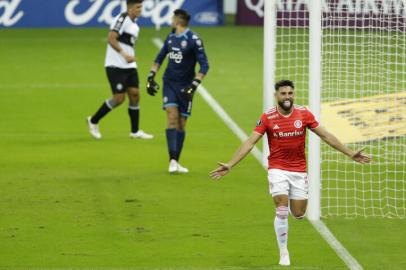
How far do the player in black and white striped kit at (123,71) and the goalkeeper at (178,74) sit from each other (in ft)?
8.32

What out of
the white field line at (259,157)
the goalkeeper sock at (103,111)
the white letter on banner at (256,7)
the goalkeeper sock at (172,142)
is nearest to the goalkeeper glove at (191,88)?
the goalkeeper sock at (172,142)

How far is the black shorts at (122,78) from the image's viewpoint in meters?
20.1

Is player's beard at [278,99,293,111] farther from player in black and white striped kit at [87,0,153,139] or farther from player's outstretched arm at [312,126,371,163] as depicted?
player in black and white striped kit at [87,0,153,139]

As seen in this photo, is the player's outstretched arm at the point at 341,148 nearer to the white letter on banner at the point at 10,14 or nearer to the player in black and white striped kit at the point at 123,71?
the player in black and white striped kit at the point at 123,71

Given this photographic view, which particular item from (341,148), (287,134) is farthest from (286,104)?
(341,148)

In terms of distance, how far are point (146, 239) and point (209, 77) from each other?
14.8m

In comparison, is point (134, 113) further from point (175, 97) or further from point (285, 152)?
point (285, 152)

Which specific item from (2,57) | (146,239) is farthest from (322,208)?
(2,57)

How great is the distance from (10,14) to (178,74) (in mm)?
19333

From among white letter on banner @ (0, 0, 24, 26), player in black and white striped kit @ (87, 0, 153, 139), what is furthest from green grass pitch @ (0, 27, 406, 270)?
white letter on banner @ (0, 0, 24, 26)

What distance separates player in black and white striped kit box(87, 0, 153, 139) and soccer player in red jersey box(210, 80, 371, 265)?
7698 millimetres

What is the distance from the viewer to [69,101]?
80.8 feet

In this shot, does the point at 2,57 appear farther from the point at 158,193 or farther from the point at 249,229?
the point at 249,229

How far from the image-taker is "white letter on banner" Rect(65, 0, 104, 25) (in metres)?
35.2
